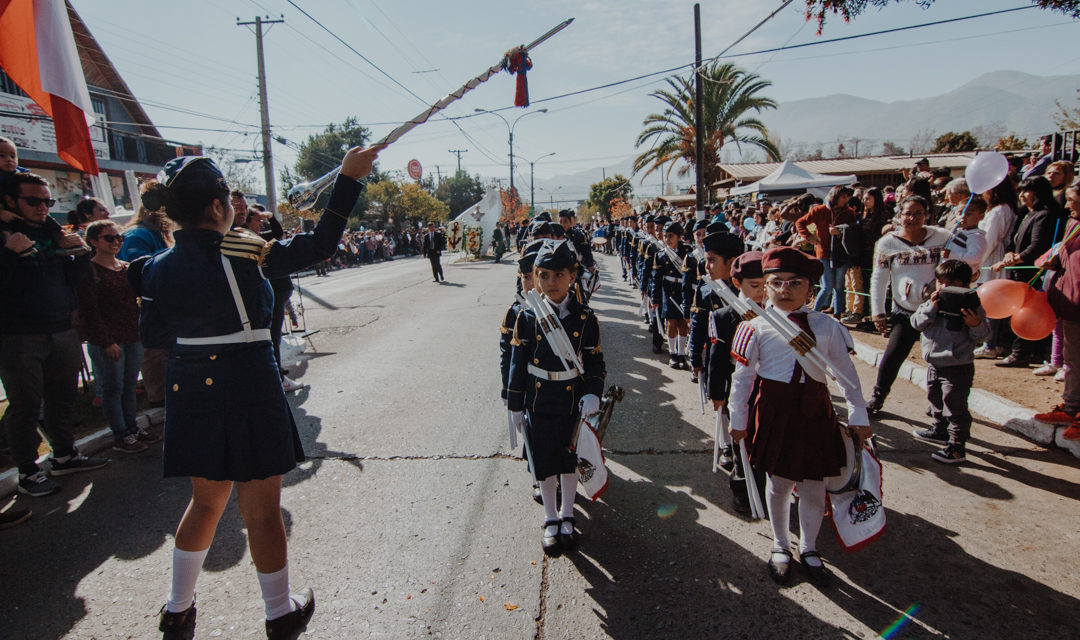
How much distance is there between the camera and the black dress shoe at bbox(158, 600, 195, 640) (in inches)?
89.1

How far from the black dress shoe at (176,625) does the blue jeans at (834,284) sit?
8.42 meters

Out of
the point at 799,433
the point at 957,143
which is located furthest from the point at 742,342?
the point at 957,143

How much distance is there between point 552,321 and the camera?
296 centimetres

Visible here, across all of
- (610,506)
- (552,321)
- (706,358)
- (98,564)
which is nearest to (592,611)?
(610,506)

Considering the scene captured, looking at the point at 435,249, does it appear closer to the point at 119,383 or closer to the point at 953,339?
the point at 119,383

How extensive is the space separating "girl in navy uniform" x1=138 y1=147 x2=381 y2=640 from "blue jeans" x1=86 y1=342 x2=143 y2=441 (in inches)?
112

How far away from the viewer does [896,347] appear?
4441mm

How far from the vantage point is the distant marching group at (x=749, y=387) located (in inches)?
102

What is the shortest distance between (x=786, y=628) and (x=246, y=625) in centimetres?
251

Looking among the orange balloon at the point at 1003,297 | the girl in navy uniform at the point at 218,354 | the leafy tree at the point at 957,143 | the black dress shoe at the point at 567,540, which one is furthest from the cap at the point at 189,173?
the leafy tree at the point at 957,143

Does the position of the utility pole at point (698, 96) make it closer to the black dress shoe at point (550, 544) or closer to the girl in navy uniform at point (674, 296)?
the girl in navy uniform at point (674, 296)

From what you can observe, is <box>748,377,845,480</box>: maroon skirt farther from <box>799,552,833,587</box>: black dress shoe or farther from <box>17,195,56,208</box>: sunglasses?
<box>17,195,56,208</box>: sunglasses

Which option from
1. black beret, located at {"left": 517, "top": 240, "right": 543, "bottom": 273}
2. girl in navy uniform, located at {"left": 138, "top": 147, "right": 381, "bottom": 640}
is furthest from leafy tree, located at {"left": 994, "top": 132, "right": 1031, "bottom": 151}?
girl in navy uniform, located at {"left": 138, "top": 147, "right": 381, "bottom": 640}

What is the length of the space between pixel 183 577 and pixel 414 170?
152 feet
